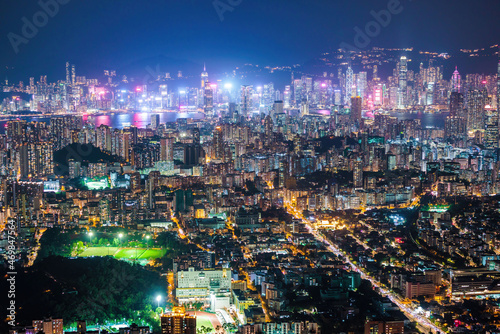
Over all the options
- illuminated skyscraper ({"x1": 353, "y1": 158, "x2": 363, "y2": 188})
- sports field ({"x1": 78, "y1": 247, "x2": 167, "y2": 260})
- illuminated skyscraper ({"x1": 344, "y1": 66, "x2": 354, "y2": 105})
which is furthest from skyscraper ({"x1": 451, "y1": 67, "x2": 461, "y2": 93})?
sports field ({"x1": 78, "y1": 247, "x2": 167, "y2": 260})

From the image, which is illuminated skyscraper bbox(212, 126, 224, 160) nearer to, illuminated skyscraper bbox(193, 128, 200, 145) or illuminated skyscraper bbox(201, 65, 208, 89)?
illuminated skyscraper bbox(193, 128, 200, 145)

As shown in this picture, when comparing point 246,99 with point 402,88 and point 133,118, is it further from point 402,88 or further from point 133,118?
point 402,88

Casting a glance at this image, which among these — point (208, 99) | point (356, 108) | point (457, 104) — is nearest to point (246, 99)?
point (208, 99)

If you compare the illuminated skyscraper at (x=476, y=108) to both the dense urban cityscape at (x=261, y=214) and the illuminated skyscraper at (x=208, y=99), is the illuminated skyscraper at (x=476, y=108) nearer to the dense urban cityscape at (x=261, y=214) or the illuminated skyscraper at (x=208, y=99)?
the dense urban cityscape at (x=261, y=214)

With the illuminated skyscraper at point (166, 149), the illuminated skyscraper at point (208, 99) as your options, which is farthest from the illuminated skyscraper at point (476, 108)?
the illuminated skyscraper at point (208, 99)

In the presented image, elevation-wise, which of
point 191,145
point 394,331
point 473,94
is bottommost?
point 394,331

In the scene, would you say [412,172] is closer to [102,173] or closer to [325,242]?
[325,242]

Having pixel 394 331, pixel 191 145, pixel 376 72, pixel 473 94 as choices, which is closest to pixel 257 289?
pixel 394 331
